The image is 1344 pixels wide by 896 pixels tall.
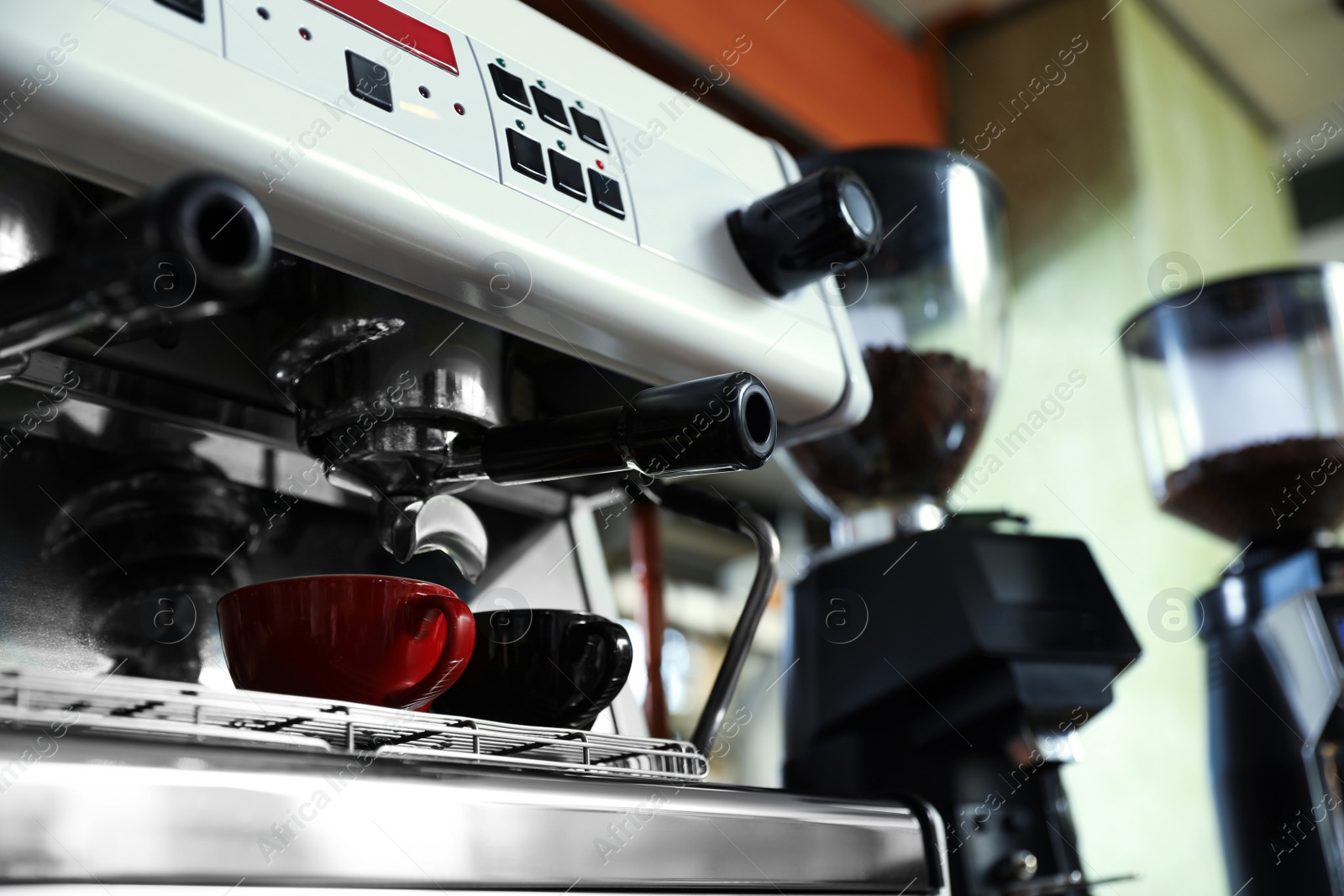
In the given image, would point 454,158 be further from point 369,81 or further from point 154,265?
point 154,265

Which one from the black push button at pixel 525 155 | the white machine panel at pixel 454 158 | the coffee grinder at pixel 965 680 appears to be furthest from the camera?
the coffee grinder at pixel 965 680

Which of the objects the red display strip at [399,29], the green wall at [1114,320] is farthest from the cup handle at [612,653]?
the green wall at [1114,320]

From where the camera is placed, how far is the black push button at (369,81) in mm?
383

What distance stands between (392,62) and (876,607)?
0.38 metres

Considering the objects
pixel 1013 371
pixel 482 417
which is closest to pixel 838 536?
pixel 482 417

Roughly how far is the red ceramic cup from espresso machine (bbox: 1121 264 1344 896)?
24.6 inches

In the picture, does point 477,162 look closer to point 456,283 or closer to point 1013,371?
point 456,283

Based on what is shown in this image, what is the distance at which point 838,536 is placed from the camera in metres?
0.84

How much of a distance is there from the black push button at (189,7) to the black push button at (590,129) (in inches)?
6.1

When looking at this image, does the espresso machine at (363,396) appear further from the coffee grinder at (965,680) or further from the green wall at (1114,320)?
the green wall at (1114,320)

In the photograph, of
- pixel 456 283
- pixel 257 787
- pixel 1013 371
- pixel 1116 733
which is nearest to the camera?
pixel 257 787

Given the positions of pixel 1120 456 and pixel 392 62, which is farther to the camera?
pixel 1120 456

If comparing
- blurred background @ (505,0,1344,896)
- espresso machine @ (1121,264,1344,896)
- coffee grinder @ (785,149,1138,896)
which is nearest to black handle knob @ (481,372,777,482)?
coffee grinder @ (785,149,1138,896)

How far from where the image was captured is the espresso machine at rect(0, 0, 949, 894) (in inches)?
9.8
